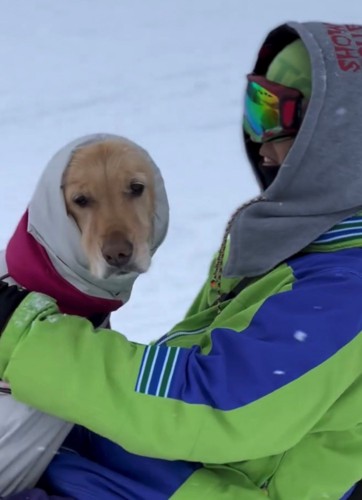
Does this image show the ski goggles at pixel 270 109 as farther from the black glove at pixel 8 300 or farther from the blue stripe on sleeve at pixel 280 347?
the black glove at pixel 8 300

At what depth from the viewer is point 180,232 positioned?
3.72 metres

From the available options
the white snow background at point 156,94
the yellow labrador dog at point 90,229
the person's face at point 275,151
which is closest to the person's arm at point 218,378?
the person's face at point 275,151

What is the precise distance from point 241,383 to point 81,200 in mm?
610

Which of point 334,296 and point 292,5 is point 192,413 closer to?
point 334,296

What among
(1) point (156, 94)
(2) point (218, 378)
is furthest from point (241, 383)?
(1) point (156, 94)

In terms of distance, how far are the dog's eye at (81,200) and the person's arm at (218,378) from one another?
0.44 m

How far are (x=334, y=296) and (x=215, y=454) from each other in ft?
0.94

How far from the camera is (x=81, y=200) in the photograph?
5.48ft

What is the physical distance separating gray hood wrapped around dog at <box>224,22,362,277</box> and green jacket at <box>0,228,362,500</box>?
0.14 ft

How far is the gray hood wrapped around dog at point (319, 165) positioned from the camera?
A: 4.13ft

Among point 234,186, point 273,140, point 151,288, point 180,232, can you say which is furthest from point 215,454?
point 234,186

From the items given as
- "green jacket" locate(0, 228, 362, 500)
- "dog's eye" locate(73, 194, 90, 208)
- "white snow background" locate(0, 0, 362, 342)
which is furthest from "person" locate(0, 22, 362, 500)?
"white snow background" locate(0, 0, 362, 342)

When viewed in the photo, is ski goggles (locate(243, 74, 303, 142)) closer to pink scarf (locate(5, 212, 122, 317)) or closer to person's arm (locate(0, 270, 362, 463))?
person's arm (locate(0, 270, 362, 463))

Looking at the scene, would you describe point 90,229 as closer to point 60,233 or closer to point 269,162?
point 60,233
